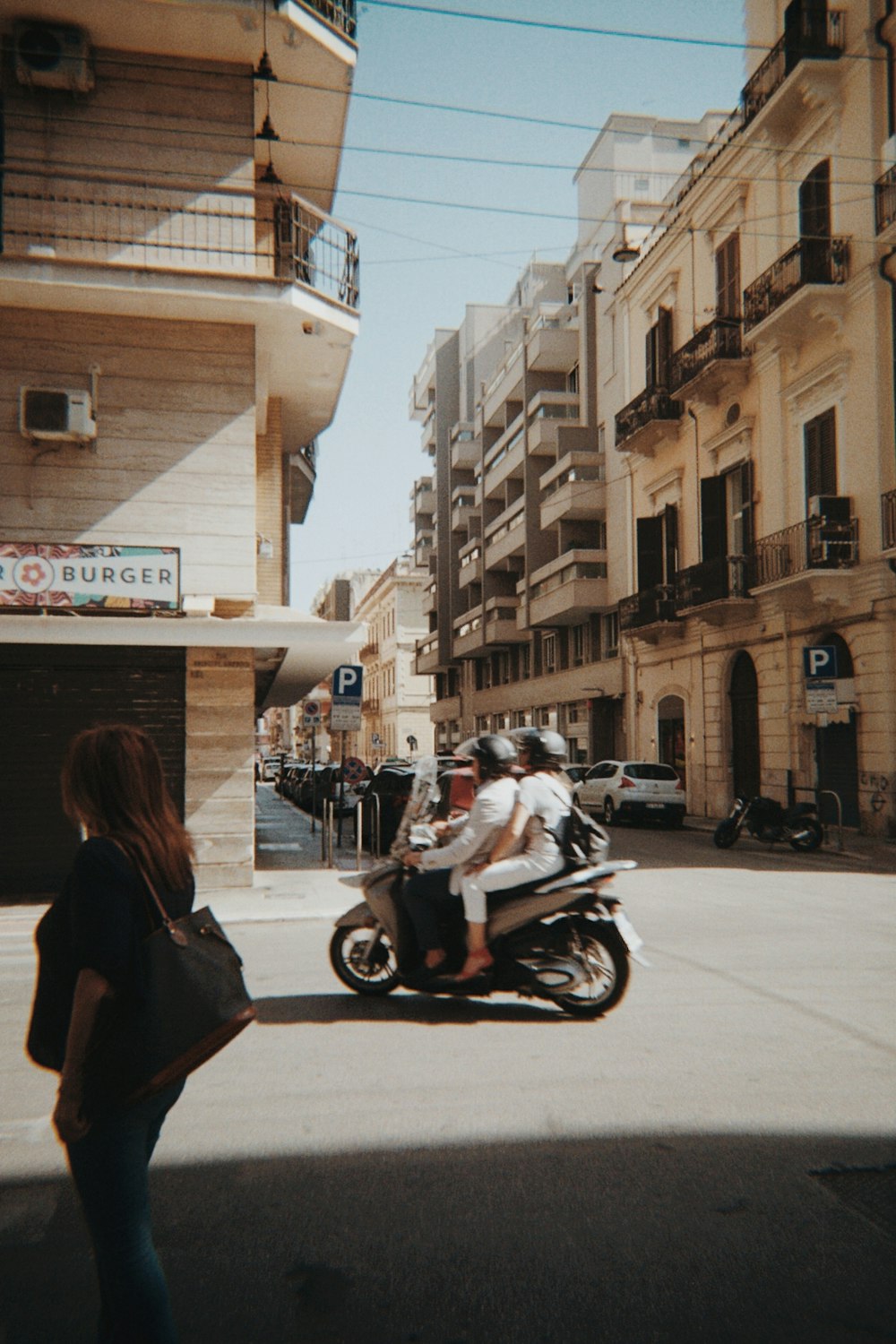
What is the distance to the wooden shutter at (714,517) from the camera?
26859mm

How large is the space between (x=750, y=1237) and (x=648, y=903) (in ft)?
27.4

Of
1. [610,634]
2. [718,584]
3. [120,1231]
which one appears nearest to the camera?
[120,1231]

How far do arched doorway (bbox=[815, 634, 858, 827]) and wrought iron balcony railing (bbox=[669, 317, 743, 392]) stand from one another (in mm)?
8046

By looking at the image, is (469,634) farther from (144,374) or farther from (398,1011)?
(398,1011)

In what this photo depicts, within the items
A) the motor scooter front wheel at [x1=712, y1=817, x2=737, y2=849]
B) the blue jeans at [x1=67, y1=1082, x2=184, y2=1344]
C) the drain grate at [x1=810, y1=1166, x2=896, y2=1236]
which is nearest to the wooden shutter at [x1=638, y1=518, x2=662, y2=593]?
the motor scooter front wheel at [x1=712, y1=817, x2=737, y2=849]

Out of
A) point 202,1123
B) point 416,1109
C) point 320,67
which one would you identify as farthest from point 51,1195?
point 320,67

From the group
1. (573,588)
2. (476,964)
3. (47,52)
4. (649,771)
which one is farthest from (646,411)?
(476,964)

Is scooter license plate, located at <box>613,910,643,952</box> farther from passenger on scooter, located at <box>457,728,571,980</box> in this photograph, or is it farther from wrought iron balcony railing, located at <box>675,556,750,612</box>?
wrought iron balcony railing, located at <box>675,556,750,612</box>

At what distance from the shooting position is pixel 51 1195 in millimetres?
4105

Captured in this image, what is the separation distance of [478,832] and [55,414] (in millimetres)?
9064

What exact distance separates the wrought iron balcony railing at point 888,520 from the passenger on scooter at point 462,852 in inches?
608

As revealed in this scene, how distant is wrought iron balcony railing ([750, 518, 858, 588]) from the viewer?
69.6ft

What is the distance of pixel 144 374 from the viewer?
44.3 feet

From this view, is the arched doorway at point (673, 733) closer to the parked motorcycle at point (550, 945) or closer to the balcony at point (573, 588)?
the balcony at point (573, 588)
